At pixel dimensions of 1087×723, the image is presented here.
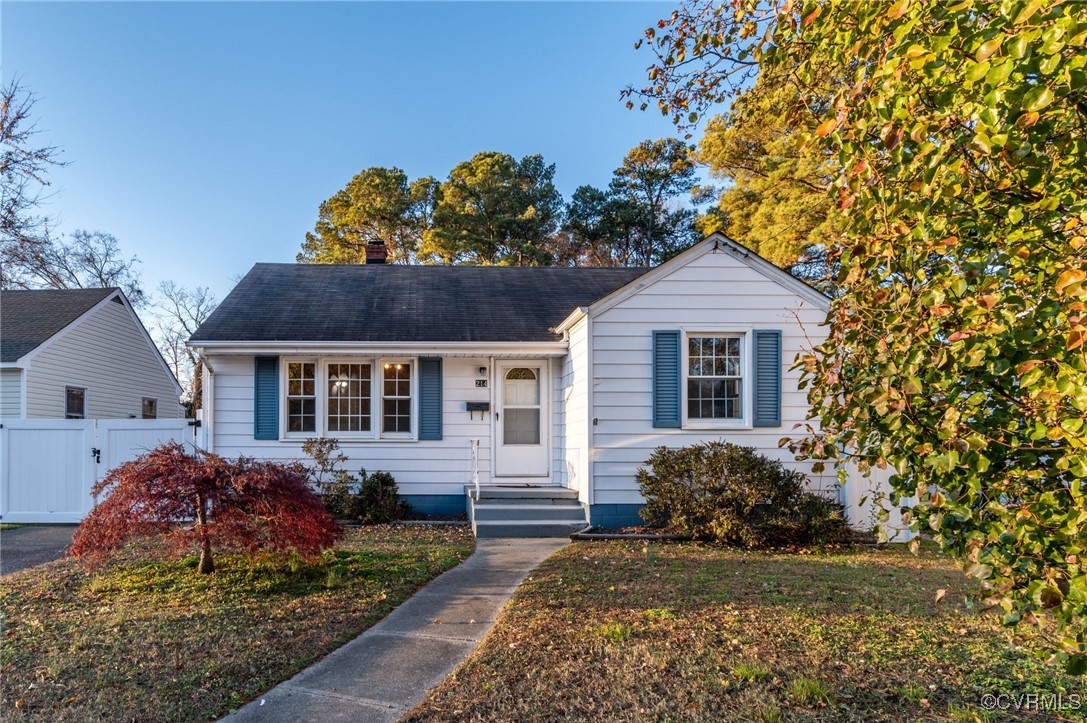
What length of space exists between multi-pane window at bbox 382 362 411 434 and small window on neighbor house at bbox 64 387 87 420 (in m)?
9.84

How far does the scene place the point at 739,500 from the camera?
802 centimetres

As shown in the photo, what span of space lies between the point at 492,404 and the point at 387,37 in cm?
677

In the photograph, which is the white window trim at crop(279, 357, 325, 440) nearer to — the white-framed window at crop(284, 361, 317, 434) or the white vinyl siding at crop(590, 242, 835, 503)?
the white-framed window at crop(284, 361, 317, 434)

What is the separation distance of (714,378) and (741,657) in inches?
221

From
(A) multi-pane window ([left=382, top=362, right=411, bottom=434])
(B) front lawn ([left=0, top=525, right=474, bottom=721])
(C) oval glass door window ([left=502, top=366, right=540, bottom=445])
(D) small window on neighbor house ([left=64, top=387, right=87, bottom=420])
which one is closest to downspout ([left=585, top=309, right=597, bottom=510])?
(C) oval glass door window ([left=502, top=366, right=540, bottom=445])

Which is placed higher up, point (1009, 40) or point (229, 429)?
point (1009, 40)

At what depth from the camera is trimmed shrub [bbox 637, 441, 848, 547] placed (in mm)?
7926

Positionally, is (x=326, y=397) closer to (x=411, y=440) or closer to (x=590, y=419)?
(x=411, y=440)

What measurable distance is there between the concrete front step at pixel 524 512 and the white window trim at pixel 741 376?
2107 mm

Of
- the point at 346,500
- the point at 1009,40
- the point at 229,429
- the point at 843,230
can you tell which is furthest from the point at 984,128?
the point at 229,429

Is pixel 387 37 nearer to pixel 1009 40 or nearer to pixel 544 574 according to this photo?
pixel 544 574

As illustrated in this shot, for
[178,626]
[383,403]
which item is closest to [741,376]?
[383,403]

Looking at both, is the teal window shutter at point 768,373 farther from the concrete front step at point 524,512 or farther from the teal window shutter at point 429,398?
the teal window shutter at point 429,398

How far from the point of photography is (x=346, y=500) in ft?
31.5
